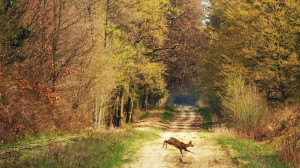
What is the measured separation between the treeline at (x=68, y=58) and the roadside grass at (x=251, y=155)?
921 centimetres

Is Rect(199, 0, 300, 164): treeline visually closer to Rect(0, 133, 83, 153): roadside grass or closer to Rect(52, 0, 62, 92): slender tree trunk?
Rect(52, 0, 62, 92): slender tree trunk

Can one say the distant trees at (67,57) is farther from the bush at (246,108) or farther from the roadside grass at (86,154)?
the bush at (246,108)

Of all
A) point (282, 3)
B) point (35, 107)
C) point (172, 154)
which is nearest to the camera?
point (172, 154)

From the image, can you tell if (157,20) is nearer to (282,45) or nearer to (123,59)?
(123,59)

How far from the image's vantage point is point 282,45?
2766 cm

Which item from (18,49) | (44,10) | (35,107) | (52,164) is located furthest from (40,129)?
(52,164)

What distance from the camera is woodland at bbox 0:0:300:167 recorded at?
741 inches

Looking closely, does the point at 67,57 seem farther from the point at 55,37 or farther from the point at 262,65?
the point at 262,65

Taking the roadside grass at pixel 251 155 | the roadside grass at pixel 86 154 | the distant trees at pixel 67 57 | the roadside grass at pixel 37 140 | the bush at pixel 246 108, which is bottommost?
the roadside grass at pixel 251 155

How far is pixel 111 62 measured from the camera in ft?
84.2

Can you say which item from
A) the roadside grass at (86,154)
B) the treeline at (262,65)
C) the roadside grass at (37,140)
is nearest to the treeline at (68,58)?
the roadside grass at (37,140)

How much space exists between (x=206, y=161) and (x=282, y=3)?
1821cm

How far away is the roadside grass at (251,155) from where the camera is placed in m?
13.2

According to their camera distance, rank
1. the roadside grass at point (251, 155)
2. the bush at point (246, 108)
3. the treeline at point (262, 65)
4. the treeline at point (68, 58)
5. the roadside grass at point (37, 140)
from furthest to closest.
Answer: the treeline at point (262, 65) → the bush at point (246, 108) → the treeline at point (68, 58) → the roadside grass at point (37, 140) → the roadside grass at point (251, 155)
